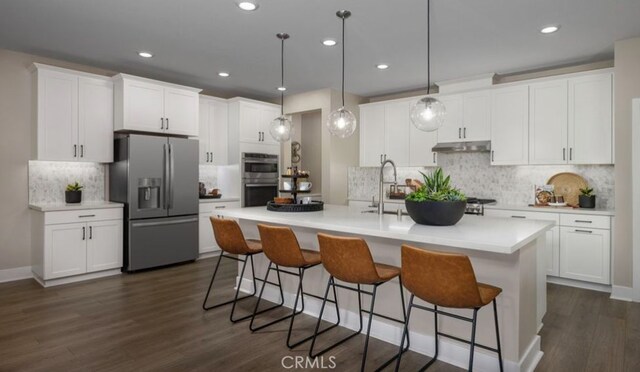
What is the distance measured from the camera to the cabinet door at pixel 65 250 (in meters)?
4.32

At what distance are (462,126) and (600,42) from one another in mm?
1864

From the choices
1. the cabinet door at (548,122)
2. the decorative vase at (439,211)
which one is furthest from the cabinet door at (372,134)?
the decorative vase at (439,211)

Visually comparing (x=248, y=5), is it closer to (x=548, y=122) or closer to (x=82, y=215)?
(x=82, y=215)

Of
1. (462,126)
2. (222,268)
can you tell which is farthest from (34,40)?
(462,126)

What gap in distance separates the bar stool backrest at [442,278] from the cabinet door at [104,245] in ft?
13.4

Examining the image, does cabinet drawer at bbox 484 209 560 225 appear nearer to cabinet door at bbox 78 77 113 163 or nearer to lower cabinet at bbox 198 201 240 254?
lower cabinet at bbox 198 201 240 254

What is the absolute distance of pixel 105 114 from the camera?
4.96m

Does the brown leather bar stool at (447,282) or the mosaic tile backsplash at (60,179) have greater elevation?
the mosaic tile backsplash at (60,179)

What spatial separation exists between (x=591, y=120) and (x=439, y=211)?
10.2ft

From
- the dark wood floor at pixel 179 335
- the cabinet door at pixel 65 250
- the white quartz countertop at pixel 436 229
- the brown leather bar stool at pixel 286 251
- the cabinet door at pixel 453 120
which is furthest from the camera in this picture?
the cabinet door at pixel 453 120

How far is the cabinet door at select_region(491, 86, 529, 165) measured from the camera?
195 inches

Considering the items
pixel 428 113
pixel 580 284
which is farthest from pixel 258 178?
pixel 580 284

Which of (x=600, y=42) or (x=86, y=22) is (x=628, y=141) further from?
(x=86, y=22)

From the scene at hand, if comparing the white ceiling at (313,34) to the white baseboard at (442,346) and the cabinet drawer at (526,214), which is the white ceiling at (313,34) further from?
the white baseboard at (442,346)
